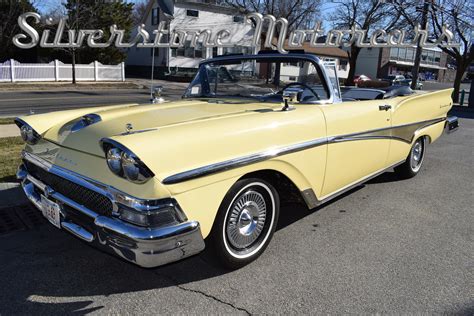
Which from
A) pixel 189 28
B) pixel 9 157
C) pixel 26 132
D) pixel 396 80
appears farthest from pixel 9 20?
pixel 396 80

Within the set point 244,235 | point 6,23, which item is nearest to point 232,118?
point 244,235

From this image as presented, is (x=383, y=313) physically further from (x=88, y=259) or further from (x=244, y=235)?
(x=88, y=259)

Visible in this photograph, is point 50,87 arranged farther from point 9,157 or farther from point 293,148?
point 293,148

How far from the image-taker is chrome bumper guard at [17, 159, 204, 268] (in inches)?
94.3

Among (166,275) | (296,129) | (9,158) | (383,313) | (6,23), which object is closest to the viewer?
(383,313)

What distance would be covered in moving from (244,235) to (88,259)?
4.13 ft

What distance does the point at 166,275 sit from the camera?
120 inches

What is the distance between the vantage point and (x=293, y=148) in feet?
10.7

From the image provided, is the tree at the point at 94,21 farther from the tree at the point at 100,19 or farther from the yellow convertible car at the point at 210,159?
the yellow convertible car at the point at 210,159

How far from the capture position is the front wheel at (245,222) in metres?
2.85

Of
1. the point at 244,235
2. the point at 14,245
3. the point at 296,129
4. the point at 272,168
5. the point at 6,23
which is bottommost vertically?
the point at 14,245

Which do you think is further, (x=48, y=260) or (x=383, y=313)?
(x=48, y=260)

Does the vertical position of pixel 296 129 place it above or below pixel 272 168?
above

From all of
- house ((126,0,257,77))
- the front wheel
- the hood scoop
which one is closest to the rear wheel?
the front wheel
